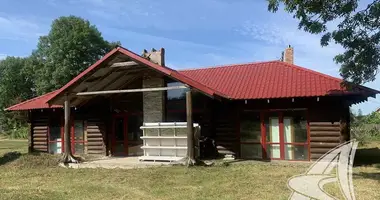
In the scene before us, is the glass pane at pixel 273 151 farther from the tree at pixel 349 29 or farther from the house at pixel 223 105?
the tree at pixel 349 29

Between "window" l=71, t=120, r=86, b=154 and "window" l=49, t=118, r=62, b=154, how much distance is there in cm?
100

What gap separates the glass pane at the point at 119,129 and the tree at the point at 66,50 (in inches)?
1182

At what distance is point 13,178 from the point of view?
1230 cm

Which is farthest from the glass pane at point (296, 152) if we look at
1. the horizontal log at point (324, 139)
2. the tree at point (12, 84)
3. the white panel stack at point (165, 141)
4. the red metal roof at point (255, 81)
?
the tree at point (12, 84)

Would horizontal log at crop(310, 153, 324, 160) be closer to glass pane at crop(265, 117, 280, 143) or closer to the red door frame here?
glass pane at crop(265, 117, 280, 143)

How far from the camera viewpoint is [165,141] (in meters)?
15.0

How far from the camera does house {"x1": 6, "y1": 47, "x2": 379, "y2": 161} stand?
1409 cm

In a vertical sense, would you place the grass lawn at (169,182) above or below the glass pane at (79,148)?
below

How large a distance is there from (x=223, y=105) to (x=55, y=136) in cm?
982

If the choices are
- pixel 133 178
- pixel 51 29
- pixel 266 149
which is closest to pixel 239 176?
pixel 133 178

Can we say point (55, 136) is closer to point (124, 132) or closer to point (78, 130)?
point (78, 130)

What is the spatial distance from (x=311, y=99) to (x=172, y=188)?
7.34m

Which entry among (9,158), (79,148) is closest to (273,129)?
(79,148)

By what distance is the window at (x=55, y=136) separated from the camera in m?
19.8
